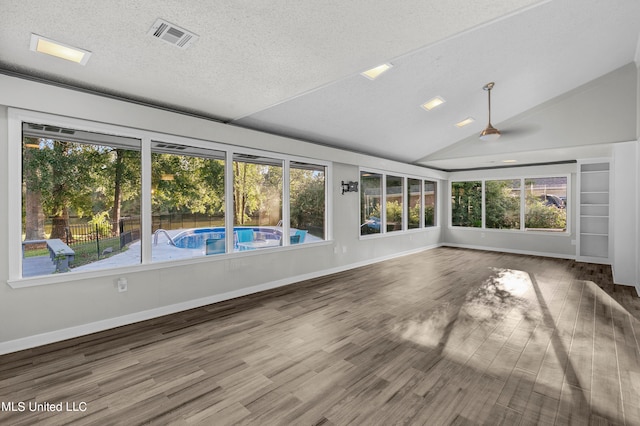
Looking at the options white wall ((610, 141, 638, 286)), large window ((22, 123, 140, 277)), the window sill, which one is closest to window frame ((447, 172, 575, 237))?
white wall ((610, 141, 638, 286))

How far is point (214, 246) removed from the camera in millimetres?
4281

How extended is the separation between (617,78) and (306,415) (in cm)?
739

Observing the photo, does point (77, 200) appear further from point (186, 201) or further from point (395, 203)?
point (395, 203)

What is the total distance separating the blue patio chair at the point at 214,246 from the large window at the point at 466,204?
777cm

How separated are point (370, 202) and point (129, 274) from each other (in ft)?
16.2

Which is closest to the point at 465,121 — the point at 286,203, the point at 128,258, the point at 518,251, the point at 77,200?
the point at 286,203

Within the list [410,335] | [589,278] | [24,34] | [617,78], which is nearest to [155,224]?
[24,34]

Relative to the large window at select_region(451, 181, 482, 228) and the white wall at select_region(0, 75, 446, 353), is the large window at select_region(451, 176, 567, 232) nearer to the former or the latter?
the large window at select_region(451, 181, 482, 228)

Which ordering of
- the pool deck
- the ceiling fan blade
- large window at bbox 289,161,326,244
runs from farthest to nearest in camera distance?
the ceiling fan blade → large window at bbox 289,161,326,244 → the pool deck

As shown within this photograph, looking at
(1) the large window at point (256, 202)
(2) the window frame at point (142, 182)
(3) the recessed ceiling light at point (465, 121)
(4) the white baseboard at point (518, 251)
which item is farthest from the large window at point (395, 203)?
(1) the large window at point (256, 202)

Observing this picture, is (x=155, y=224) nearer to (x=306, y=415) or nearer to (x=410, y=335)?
(x=306, y=415)

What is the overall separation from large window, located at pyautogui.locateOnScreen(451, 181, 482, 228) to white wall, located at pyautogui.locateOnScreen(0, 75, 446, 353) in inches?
212

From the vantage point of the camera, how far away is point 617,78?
5.38 meters

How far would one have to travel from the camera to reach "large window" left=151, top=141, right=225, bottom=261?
12.4ft
